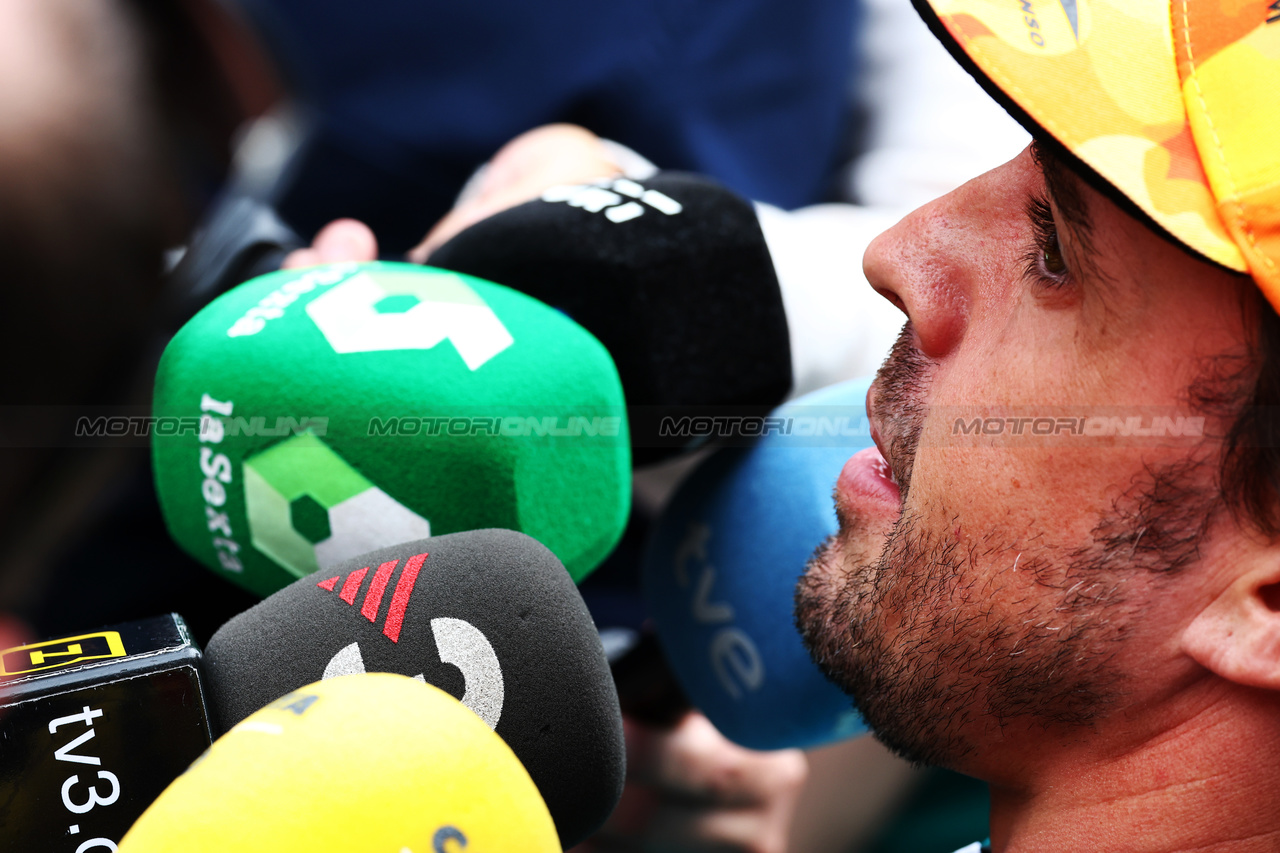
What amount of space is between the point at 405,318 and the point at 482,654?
21 centimetres

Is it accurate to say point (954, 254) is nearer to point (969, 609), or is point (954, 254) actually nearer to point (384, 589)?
point (969, 609)

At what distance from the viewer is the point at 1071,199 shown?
49 cm

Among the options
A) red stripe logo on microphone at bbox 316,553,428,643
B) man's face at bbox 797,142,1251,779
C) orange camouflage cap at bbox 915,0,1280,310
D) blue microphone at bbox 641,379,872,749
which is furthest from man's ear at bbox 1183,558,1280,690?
red stripe logo on microphone at bbox 316,553,428,643

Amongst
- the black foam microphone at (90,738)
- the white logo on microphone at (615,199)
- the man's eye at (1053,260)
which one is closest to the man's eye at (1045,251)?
the man's eye at (1053,260)

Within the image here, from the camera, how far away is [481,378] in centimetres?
58

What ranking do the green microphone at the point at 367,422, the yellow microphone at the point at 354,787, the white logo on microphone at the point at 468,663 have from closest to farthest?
the yellow microphone at the point at 354,787
the white logo on microphone at the point at 468,663
the green microphone at the point at 367,422

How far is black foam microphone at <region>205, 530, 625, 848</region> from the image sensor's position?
1.56 feet

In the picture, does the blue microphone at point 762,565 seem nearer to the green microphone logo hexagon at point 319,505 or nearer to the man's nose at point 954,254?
the man's nose at point 954,254

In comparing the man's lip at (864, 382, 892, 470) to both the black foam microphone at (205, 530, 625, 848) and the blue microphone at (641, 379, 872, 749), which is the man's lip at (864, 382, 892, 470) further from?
the black foam microphone at (205, 530, 625, 848)

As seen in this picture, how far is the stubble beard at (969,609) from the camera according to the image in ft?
1.64

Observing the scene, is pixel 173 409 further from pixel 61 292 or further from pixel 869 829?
pixel 869 829

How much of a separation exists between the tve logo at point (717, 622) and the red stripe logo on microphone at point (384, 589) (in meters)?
0.33

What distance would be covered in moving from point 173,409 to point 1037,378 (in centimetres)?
49

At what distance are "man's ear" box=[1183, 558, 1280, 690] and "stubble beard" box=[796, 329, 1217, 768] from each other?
3 cm
